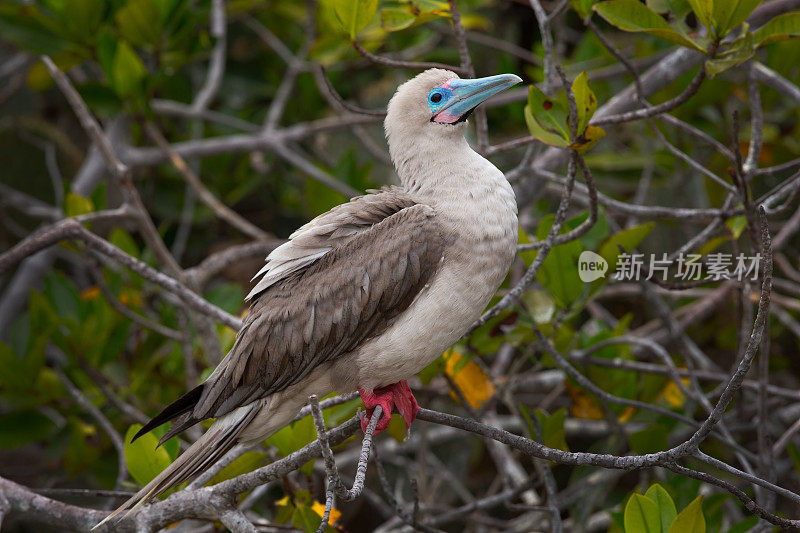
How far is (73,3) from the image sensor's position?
14.8 ft

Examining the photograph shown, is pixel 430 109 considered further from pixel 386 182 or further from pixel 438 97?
pixel 386 182

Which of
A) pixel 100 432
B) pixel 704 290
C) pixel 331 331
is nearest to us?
pixel 331 331

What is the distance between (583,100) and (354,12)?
3.54 feet

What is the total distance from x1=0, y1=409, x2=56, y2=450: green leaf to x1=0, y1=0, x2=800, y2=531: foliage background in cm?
1

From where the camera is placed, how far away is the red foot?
2873mm

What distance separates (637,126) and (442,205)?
311 centimetres

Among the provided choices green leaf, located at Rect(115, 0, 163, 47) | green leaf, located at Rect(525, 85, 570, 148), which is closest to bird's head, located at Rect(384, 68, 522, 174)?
green leaf, located at Rect(525, 85, 570, 148)

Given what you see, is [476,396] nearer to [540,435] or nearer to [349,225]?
[540,435]

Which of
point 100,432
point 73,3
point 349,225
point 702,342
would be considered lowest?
point 100,432

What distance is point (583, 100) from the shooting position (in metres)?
2.76

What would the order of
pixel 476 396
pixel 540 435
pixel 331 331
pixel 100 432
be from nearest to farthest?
pixel 331 331 → pixel 540 435 → pixel 476 396 → pixel 100 432

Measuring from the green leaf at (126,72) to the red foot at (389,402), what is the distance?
2389 mm

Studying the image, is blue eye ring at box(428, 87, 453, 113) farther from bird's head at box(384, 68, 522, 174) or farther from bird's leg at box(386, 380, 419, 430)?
bird's leg at box(386, 380, 419, 430)

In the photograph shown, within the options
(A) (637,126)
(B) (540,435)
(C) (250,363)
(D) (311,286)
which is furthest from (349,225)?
(A) (637,126)
